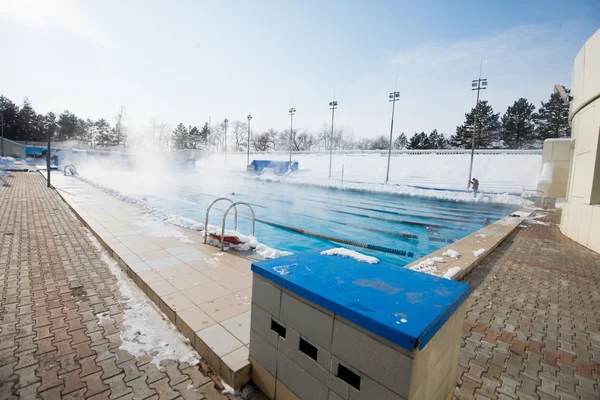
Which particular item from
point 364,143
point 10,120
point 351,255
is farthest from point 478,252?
point 364,143

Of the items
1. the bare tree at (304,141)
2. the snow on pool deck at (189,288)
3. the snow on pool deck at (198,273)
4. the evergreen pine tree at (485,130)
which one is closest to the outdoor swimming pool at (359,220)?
the snow on pool deck at (198,273)

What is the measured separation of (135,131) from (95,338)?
87.4 m

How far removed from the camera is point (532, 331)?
3371mm

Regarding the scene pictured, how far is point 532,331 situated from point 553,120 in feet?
192

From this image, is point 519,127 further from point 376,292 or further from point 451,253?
point 376,292

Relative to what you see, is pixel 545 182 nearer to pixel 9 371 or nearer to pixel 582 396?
pixel 582 396

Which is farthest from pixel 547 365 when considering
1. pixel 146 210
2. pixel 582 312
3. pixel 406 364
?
pixel 146 210

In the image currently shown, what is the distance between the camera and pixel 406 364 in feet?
4.48

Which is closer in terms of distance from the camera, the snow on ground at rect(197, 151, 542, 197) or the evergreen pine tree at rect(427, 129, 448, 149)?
the snow on ground at rect(197, 151, 542, 197)

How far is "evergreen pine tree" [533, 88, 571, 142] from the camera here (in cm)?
Result: 4531

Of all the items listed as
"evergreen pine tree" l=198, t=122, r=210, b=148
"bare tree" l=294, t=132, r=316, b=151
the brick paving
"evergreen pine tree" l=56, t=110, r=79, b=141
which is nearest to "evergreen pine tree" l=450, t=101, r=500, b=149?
"bare tree" l=294, t=132, r=316, b=151

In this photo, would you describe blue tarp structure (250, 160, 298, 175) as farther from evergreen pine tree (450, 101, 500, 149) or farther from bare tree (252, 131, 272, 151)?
bare tree (252, 131, 272, 151)

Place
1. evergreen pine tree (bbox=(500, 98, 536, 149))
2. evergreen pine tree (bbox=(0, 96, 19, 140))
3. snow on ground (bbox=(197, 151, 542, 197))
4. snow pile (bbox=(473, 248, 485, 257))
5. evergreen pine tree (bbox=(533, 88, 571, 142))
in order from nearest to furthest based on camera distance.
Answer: snow pile (bbox=(473, 248, 485, 257)), snow on ground (bbox=(197, 151, 542, 197)), evergreen pine tree (bbox=(533, 88, 571, 142)), evergreen pine tree (bbox=(500, 98, 536, 149)), evergreen pine tree (bbox=(0, 96, 19, 140))

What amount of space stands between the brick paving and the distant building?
946cm
